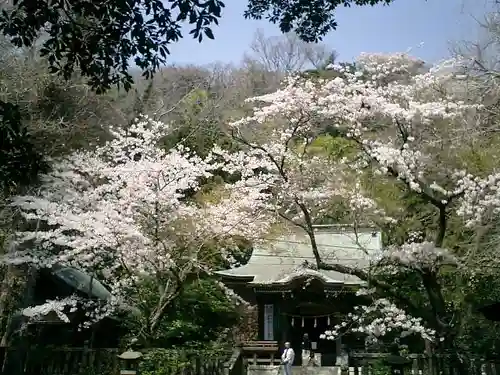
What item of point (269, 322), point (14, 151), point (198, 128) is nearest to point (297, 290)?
point (269, 322)

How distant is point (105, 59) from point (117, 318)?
11098mm

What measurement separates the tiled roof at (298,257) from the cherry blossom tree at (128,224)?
1986mm

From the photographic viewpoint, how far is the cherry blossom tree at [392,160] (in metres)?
9.55

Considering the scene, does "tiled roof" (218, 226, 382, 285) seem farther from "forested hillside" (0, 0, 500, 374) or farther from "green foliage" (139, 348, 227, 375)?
"green foliage" (139, 348, 227, 375)

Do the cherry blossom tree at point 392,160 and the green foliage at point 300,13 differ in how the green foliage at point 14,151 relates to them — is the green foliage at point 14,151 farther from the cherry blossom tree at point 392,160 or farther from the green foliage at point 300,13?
the cherry blossom tree at point 392,160

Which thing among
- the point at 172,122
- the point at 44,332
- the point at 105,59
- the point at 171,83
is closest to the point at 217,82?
the point at 171,83

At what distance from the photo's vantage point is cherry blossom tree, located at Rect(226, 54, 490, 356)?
31.3 ft

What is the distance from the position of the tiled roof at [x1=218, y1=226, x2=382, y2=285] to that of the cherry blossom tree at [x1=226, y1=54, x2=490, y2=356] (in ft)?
9.19

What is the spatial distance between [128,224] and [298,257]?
6.55 m

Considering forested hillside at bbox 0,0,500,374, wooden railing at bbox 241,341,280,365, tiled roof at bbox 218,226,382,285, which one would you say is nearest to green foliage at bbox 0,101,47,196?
forested hillside at bbox 0,0,500,374

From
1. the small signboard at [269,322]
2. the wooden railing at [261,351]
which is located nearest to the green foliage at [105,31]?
the wooden railing at [261,351]

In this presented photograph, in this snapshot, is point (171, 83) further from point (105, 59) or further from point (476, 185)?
point (105, 59)

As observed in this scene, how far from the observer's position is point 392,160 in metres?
9.71

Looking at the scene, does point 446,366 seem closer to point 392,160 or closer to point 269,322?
point 392,160
